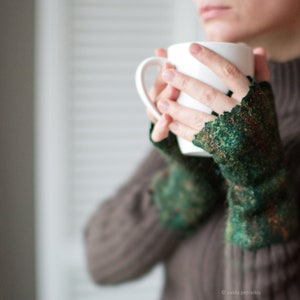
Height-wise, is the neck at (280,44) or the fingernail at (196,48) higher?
the neck at (280,44)

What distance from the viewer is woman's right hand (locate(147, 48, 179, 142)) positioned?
0.41m

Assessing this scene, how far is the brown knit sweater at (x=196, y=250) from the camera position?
465 millimetres

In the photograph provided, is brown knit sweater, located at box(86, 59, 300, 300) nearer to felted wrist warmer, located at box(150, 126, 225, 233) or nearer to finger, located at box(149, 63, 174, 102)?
felted wrist warmer, located at box(150, 126, 225, 233)

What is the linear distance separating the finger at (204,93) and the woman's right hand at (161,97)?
16mm

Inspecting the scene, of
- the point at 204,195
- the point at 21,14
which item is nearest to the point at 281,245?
the point at 204,195

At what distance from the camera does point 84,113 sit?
1101mm

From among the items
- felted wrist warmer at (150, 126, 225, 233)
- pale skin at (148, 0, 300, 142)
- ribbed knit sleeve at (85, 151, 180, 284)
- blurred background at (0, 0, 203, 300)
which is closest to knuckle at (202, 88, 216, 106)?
pale skin at (148, 0, 300, 142)

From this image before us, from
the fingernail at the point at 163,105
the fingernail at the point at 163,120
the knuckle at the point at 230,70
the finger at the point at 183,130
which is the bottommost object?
the finger at the point at 183,130

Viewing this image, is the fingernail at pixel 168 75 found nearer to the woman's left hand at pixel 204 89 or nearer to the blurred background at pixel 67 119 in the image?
the woman's left hand at pixel 204 89

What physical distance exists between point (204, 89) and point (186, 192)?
229mm

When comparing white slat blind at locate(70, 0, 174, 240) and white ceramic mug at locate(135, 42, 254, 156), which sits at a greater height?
white slat blind at locate(70, 0, 174, 240)

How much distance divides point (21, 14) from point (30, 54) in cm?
9

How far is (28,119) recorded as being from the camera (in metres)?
1.09

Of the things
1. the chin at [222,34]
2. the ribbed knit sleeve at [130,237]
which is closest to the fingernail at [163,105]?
the chin at [222,34]
